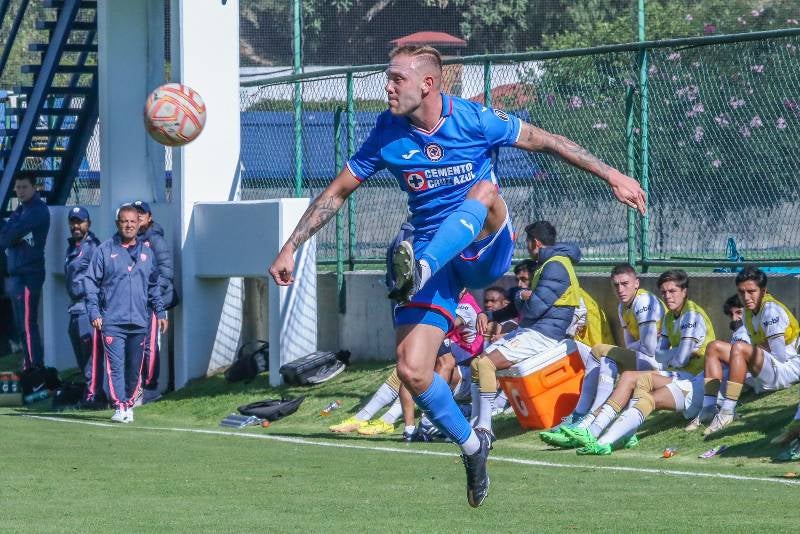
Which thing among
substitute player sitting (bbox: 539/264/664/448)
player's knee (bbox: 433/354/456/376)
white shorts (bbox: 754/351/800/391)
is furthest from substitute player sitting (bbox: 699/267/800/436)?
player's knee (bbox: 433/354/456/376)

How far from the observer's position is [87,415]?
54.5 feet

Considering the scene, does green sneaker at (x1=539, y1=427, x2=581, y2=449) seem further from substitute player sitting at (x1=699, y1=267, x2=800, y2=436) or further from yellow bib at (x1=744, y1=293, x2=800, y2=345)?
yellow bib at (x1=744, y1=293, x2=800, y2=345)

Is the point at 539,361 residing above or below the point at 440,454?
above

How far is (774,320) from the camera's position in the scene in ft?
39.2

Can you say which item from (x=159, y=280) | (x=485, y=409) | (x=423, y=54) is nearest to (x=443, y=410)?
(x=423, y=54)

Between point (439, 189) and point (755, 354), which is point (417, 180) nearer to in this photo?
point (439, 189)

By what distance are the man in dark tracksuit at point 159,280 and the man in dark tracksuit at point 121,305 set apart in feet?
1.94

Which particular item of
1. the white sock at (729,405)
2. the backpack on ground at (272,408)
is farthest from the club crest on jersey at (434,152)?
the backpack on ground at (272,408)

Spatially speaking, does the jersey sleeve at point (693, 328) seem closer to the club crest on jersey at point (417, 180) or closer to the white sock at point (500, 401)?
the white sock at point (500, 401)

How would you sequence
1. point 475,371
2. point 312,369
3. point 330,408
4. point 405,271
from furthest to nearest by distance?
point 312,369, point 330,408, point 475,371, point 405,271

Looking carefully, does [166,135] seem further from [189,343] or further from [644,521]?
[644,521]

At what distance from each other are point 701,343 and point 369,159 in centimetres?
536

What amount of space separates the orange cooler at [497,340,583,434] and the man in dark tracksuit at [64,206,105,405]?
5532 millimetres

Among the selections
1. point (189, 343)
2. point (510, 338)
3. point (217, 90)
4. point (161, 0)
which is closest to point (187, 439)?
point (510, 338)
